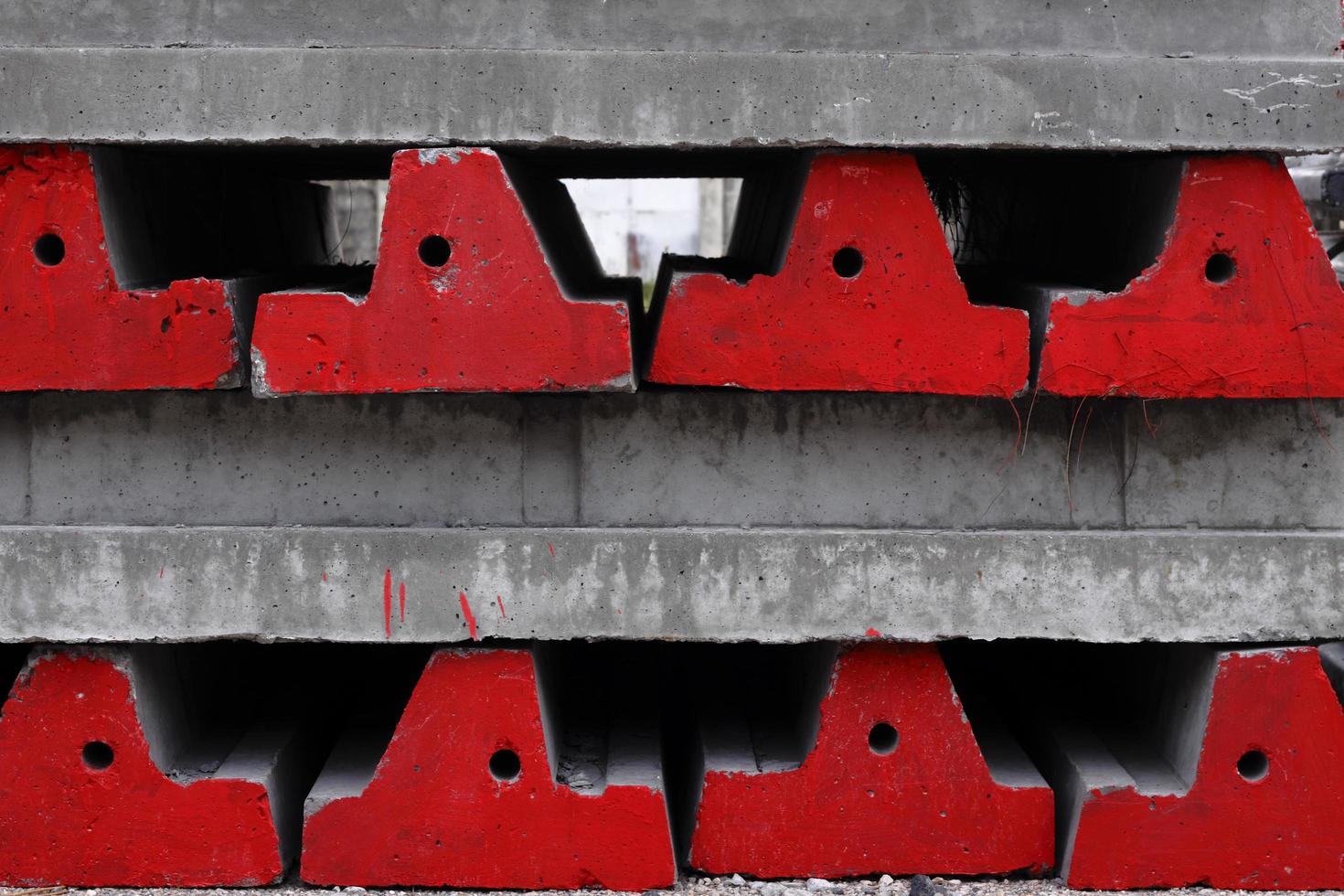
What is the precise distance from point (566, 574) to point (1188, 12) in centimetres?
237

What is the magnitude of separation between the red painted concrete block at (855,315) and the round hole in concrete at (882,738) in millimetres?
1077

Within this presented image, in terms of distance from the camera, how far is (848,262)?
3.83 m

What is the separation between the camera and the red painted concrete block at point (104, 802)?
12.6 feet

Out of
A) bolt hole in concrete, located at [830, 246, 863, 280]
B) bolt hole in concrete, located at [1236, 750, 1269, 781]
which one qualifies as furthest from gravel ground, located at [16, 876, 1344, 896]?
bolt hole in concrete, located at [830, 246, 863, 280]

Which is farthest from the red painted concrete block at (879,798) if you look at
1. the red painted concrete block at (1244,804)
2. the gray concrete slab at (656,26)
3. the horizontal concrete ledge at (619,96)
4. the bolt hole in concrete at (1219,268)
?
the gray concrete slab at (656,26)

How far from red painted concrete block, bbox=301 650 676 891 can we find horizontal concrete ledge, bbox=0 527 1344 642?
0.64ft

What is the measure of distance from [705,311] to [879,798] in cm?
153

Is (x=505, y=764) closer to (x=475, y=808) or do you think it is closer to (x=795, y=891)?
(x=475, y=808)

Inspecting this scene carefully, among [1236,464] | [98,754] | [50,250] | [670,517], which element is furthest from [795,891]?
[50,250]

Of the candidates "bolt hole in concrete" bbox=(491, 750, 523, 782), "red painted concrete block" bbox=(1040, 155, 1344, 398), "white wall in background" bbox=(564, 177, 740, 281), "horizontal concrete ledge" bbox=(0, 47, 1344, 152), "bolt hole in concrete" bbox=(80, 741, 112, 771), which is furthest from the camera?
"white wall in background" bbox=(564, 177, 740, 281)

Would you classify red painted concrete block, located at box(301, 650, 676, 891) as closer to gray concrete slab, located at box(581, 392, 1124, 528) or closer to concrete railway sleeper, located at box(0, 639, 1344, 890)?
concrete railway sleeper, located at box(0, 639, 1344, 890)

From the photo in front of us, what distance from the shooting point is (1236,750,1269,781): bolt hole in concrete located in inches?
153

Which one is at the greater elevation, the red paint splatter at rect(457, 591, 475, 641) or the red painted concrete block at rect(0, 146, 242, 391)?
the red painted concrete block at rect(0, 146, 242, 391)

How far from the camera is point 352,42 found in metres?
3.68
